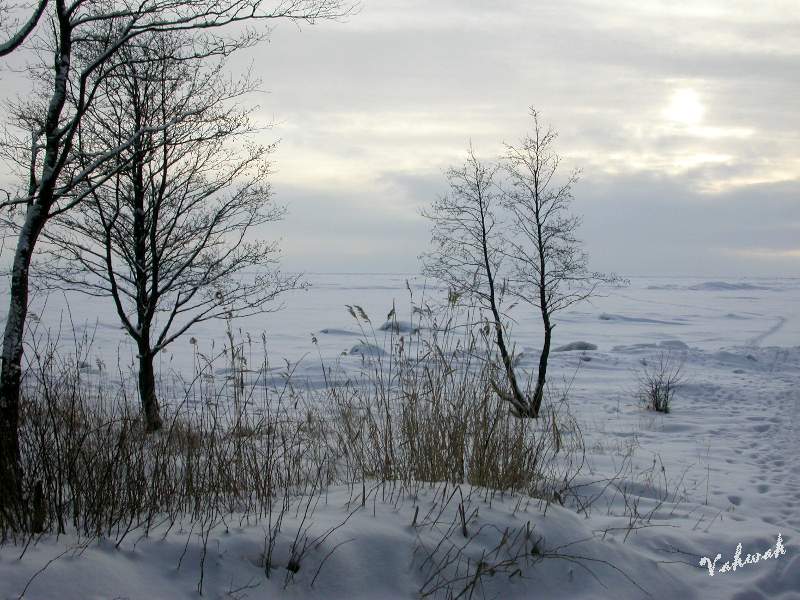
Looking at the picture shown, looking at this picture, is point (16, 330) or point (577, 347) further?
point (577, 347)

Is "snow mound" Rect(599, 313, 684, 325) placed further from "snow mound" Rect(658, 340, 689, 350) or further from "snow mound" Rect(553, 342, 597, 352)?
"snow mound" Rect(553, 342, 597, 352)

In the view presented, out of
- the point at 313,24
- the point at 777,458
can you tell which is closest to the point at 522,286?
the point at 777,458

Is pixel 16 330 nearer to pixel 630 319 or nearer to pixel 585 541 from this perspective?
pixel 585 541

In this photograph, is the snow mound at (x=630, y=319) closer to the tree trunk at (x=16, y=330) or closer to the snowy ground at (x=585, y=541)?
the snowy ground at (x=585, y=541)

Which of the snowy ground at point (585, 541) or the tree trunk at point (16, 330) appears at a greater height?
the tree trunk at point (16, 330)

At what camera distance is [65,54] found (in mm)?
5000

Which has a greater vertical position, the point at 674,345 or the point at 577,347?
the point at 577,347

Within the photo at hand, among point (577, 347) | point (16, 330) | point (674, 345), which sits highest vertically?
point (16, 330)

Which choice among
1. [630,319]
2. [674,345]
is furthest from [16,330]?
[630,319]

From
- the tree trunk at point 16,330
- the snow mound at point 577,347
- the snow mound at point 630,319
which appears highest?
the tree trunk at point 16,330

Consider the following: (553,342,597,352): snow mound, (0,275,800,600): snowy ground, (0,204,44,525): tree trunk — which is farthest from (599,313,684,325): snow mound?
(0,204,44,525): tree trunk

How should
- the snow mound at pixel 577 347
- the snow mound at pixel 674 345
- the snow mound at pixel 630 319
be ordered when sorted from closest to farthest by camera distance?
the snow mound at pixel 577 347, the snow mound at pixel 674 345, the snow mound at pixel 630 319

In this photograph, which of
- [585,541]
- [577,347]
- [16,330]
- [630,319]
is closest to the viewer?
[585,541]

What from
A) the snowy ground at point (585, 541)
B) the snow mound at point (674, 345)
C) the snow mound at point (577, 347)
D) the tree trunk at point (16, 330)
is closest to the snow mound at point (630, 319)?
the snow mound at point (674, 345)
